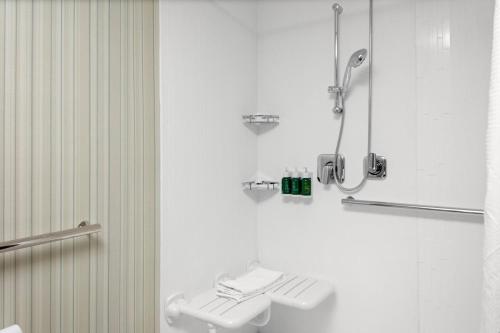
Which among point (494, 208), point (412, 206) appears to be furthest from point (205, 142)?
point (494, 208)

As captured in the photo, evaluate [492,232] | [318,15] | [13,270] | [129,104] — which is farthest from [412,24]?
[13,270]

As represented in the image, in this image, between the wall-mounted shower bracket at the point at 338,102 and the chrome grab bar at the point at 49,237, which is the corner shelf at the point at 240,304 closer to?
the chrome grab bar at the point at 49,237

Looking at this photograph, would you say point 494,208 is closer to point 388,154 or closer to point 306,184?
point 388,154

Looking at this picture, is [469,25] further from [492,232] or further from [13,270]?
[13,270]

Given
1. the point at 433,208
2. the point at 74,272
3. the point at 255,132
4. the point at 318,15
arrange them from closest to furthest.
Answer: the point at 74,272 → the point at 433,208 → the point at 318,15 → the point at 255,132

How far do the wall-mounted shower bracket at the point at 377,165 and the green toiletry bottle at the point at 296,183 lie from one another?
343 millimetres

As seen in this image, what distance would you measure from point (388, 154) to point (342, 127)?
0.24m

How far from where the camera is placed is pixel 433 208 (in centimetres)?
133

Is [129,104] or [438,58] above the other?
[438,58]

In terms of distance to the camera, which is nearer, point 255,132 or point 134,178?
point 134,178

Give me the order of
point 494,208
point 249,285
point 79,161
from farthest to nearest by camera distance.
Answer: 1. point 249,285
2. point 79,161
3. point 494,208

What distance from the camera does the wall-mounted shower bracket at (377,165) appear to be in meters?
1.46

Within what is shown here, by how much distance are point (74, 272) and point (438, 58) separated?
156 cm

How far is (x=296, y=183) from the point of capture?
164 cm
